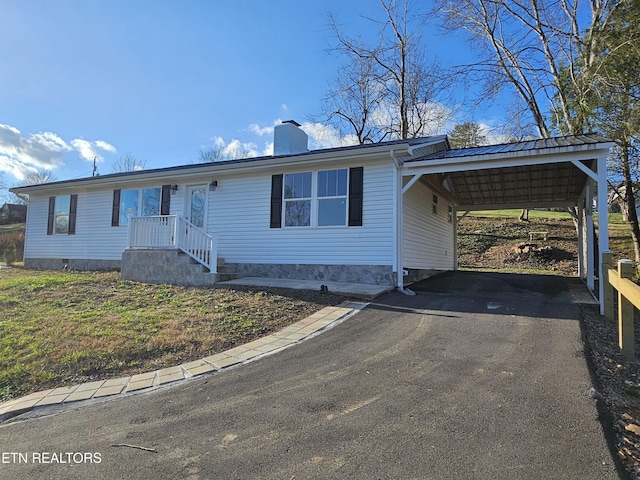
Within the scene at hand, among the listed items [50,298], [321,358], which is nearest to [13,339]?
[50,298]

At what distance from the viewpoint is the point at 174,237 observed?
9555 millimetres

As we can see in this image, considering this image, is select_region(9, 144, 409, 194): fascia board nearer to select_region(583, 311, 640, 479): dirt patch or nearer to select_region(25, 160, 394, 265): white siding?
select_region(25, 160, 394, 265): white siding

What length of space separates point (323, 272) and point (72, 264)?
9.23m

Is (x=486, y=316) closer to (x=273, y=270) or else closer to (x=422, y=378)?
(x=422, y=378)

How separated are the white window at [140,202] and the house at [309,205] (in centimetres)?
4

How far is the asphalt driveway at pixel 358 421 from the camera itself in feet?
7.20

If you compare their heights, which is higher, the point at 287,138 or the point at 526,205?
the point at 287,138

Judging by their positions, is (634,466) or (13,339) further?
(13,339)

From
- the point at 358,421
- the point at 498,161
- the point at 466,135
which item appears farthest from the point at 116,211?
the point at 466,135

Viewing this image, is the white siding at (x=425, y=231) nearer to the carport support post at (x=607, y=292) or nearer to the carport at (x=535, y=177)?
the carport at (x=535, y=177)

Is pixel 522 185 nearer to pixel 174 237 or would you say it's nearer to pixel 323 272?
pixel 323 272

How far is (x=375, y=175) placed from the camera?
858cm

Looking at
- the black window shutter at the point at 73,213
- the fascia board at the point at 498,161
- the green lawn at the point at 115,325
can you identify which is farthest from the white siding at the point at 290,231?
the black window shutter at the point at 73,213

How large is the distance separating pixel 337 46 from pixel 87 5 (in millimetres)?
13752
